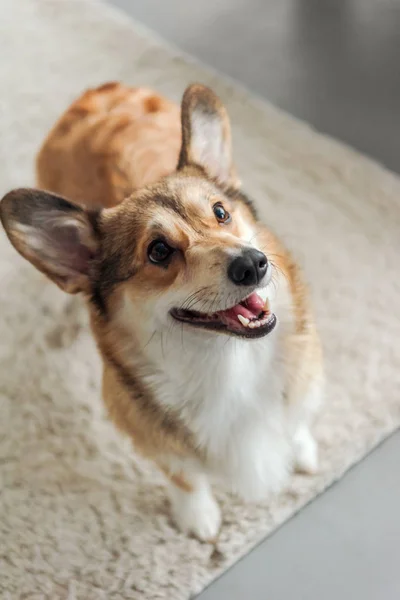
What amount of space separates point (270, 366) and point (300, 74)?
5.81 feet

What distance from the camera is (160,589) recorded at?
1.44 meters

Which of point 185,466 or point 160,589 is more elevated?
point 185,466

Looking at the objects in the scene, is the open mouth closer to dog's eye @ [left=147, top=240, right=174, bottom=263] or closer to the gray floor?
dog's eye @ [left=147, top=240, right=174, bottom=263]

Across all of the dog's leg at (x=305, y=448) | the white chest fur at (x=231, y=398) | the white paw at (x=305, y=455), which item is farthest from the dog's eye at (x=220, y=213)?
the white paw at (x=305, y=455)

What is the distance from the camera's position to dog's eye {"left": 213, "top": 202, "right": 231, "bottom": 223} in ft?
3.88

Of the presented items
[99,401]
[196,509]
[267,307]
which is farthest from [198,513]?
[267,307]

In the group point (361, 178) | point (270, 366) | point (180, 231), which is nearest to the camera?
point (180, 231)

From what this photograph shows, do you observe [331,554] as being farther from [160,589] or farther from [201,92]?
[201,92]

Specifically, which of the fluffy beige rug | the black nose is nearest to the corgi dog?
the black nose

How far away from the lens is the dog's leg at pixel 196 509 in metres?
1.45

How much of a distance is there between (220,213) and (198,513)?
2.33ft

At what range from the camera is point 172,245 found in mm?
1119

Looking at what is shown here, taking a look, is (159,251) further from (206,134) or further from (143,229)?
(206,134)

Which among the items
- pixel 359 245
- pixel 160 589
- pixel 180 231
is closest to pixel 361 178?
pixel 359 245
